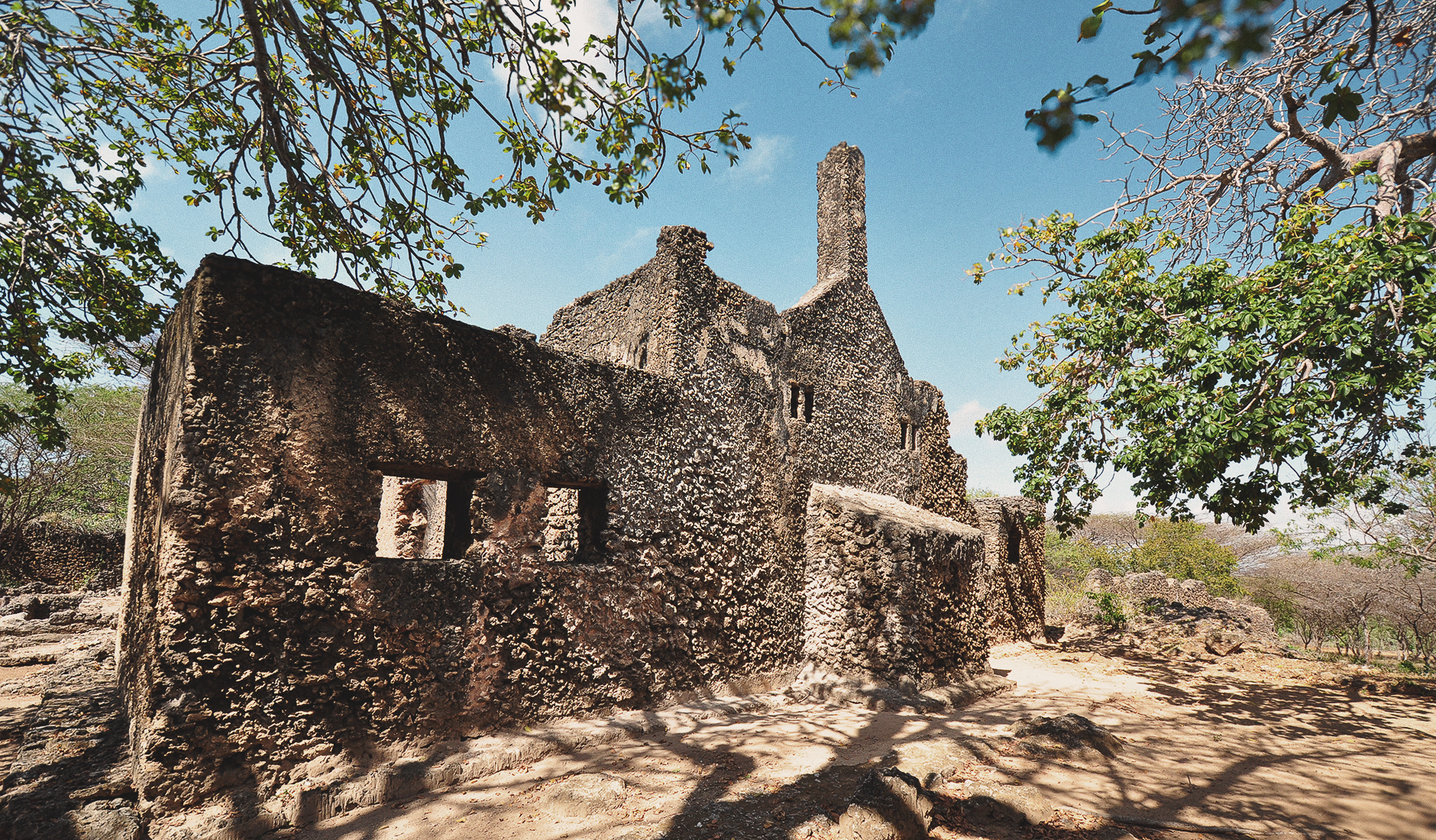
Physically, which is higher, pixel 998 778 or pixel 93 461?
pixel 93 461

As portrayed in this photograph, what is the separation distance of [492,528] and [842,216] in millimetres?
7182

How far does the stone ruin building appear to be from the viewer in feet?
11.9

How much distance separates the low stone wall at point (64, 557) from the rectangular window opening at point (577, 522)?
15600 millimetres

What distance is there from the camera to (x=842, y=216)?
9.65m

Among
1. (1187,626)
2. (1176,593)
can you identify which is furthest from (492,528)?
(1176,593)

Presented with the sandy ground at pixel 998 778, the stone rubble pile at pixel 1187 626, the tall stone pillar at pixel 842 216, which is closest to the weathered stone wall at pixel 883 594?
the sandy ground at pixel 998 778

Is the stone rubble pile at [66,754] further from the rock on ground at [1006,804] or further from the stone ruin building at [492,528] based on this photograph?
the rock on ground at [1006,804]

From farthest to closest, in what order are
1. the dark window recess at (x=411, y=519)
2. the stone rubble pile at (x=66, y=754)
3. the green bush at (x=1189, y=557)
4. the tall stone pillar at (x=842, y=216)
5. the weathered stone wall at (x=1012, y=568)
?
Result: the green bush at (x=1189, y=557) → the weathered stone wall at (x=1012, y=568) → the tall stone pillar at (x=842, y=216) → the dark window recess at (x=411, y=519) → the stone rubble pile at (x=66, y=754)

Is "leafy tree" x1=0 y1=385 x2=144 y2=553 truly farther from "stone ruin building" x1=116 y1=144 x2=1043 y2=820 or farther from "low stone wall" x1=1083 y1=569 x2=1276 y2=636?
"low stone wall" x1=1083 y1=569 x2=1276 y2=636

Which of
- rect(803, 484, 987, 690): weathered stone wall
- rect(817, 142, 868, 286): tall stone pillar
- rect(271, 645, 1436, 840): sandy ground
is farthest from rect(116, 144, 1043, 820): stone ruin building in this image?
rect(817, 142, 868, 286): tall stone pillar

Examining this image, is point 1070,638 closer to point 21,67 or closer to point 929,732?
point 929,732

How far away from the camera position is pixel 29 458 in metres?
16.3

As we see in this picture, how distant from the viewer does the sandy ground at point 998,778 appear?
3.62 m

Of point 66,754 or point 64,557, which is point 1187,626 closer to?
point 66,754
